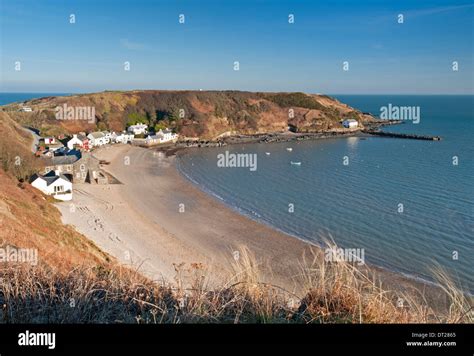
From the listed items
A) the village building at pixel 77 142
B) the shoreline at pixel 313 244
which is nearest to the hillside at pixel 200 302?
the shoreline at pixel 313 244

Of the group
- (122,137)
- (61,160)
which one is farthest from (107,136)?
(61,160)

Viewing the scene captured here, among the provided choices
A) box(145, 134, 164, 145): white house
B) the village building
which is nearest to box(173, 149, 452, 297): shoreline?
the village building

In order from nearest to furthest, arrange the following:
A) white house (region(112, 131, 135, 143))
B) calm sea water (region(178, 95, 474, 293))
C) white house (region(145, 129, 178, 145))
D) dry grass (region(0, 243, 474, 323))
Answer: dry grass (region(0, 243, 474, 323)) → calm sea water (region(178, 95, 474, 293)) → white house (region(112, 131, 135, 143)) → white house (region(145, 129, 178, 145))

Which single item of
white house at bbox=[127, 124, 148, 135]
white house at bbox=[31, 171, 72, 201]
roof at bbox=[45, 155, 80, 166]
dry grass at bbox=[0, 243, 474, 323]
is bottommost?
white house at bbox=[31, 171, 72, 201]

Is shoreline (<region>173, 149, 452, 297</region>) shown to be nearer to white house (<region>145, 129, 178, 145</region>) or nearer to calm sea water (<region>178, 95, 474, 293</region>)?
calm sea water (<region>178, 95, 474, 293</region>)

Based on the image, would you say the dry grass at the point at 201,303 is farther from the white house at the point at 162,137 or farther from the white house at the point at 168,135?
the white house at the point at 168,135

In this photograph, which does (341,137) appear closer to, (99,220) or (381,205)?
(381,205)

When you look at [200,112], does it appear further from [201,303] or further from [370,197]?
[201,303]
